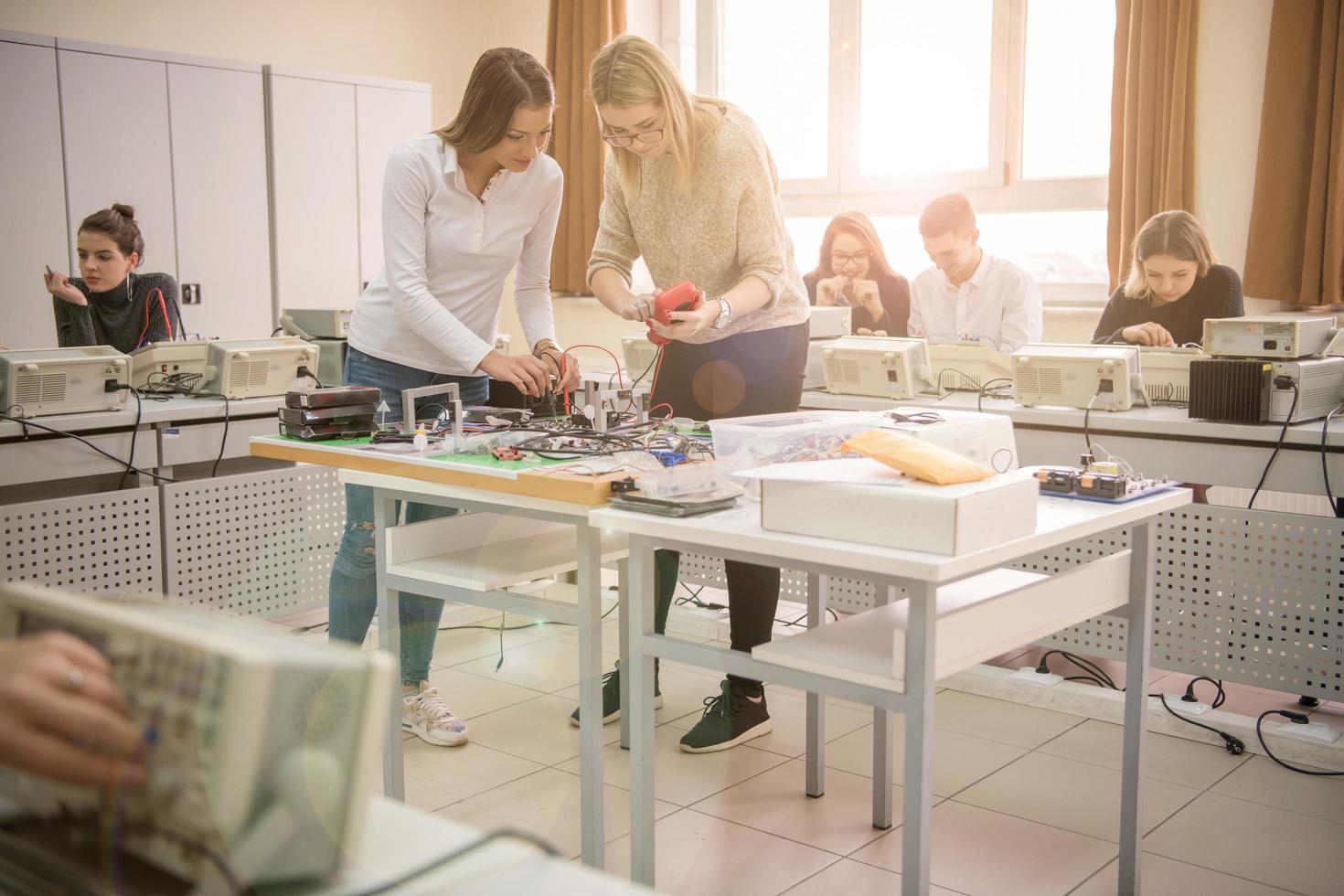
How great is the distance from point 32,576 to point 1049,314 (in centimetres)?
372

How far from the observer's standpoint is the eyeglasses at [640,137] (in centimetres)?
214

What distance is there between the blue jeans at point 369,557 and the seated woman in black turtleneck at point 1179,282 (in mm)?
2201

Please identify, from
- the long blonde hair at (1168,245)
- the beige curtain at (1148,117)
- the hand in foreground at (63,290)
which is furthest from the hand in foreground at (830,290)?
the hand in foreground at (63,290)

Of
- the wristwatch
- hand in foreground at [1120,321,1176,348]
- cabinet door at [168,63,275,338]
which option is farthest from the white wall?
cabinet door at [168,63,275,338]

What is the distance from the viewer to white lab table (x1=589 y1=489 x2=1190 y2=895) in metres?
1.35

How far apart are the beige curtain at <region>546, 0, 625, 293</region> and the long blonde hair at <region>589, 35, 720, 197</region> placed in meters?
3.58

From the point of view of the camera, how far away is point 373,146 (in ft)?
18.0

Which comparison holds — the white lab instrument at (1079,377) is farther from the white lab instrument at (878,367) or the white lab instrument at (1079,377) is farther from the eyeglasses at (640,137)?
Answer: the eyeglasses at (640,137)

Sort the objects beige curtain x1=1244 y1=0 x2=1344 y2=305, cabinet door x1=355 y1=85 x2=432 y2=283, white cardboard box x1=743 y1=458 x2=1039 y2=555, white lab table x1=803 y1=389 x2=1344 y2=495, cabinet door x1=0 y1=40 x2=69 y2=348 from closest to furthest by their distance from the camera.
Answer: white cardboard box x1=743 y1=458 x2=1039 y2=555, white lab table x1=803 y1=389 x2=1344 y2=495, beige curtain x1=1244 y1=0 x2=1344 y2=305, cabinet door x1=0 y1=40 x2=69 y2=348, cabinet door x1=355 y1=85 x2=432 y2=283

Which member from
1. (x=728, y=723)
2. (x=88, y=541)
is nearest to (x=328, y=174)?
(x=88, y=541)

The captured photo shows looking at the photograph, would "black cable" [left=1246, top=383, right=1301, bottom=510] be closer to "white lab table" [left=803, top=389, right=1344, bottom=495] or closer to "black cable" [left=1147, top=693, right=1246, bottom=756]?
"white lab table" [left=803, top=389, right=1344, bottom=495]

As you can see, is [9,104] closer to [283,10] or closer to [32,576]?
[283,10]

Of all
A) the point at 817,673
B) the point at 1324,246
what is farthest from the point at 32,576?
the point at 1324,246

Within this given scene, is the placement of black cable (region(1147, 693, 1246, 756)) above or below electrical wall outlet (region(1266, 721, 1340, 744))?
below
